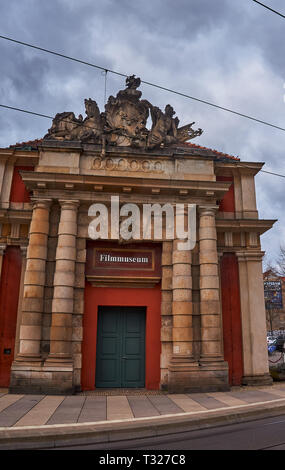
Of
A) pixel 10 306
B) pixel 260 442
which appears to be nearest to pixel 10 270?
pixel 10 306

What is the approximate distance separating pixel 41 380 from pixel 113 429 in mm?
4617

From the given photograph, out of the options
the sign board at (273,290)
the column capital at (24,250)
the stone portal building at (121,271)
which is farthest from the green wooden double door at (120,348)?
the sign board at (273,290)

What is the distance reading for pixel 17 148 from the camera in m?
14.7

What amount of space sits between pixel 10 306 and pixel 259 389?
30.6 ft

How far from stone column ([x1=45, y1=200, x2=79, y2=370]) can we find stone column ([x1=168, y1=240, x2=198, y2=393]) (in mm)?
3438

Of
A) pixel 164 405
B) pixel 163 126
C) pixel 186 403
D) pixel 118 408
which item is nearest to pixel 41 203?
pixel 163 126

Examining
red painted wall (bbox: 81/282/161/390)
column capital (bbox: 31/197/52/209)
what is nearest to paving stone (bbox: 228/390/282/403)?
red painted wall (bbox: 81/282/161/390)

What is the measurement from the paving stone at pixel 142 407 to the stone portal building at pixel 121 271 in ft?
4.80

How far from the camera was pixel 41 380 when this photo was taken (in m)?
11.3

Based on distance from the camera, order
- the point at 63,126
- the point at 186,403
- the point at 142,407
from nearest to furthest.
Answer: the point at 142,407, the point at 186,403, the point at 63,126

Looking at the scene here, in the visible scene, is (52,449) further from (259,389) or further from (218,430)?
(259,389)

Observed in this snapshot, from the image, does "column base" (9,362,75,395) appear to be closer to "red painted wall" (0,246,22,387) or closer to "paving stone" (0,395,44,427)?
"paving stone" (0,395,44,427)

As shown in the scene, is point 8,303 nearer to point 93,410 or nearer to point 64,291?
point 64,291

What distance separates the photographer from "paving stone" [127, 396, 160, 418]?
8.80 m
